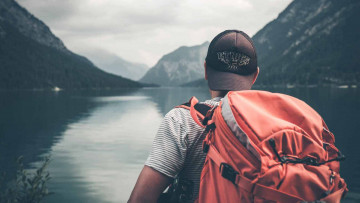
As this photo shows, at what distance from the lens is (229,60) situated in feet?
7.80

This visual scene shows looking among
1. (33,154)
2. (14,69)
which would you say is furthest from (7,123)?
(14,69)

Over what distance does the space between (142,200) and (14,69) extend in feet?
700

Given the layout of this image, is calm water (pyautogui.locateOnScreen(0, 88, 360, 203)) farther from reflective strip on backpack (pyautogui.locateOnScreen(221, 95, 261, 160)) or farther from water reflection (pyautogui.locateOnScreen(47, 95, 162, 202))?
reflective strip on backpack (pyautogui.locateOnScreen(221, 95, 261, 160))

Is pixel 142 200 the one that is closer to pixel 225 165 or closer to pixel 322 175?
pixel 225 165

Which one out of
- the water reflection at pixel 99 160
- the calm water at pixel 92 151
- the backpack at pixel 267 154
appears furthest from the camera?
the calm water at pixel 92 151

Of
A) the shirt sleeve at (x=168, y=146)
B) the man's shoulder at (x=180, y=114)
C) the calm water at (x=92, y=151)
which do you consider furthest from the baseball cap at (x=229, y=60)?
the calm water at (x=92, y=151)

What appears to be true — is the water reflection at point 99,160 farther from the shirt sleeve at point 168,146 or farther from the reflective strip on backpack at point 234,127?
the reflective strip on backpack at point 234,127

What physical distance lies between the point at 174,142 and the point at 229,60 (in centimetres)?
74

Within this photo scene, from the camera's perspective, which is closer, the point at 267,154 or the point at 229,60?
the point at 267,154

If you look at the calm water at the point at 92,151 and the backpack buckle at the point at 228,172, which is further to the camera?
the calm water at the point at 92,151

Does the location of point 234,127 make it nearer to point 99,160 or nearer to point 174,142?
point 174,142

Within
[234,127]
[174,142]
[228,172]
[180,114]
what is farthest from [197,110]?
[228,172]

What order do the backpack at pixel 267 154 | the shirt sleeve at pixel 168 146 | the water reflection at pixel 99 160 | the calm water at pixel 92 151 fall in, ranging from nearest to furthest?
1. the backpack at pixel 267 154
2. the shirt sleeve at pixel 168 146
3. the water reflection at pixel 99 160
4. the calm water at pixel 92 151

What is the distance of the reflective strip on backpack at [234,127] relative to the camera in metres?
1.86
